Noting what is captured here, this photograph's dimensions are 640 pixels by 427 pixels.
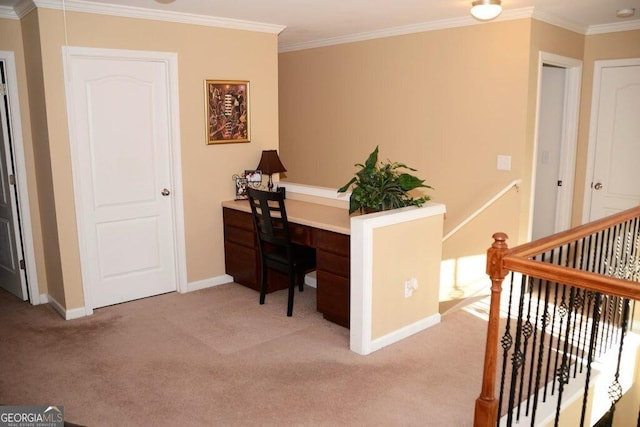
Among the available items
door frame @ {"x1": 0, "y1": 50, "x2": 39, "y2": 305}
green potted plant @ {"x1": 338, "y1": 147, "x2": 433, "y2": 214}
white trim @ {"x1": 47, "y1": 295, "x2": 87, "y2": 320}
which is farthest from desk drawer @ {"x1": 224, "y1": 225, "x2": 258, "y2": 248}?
door frame @ {"x1": 0, "y1": 50, "x2": 39, "y2": 305}

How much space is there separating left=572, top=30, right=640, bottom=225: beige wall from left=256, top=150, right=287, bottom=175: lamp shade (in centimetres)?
298

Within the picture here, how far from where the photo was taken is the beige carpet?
2.86 metres

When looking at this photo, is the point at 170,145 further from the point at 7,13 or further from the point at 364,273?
the point at 364,273

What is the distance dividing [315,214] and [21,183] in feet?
7.76

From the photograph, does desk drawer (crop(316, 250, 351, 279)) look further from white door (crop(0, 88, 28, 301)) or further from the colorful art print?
white door (crop(0, 88, 28, 301))

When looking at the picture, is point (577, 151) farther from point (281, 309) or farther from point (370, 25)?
point (281, 309)

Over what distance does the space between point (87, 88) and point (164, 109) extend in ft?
2.04

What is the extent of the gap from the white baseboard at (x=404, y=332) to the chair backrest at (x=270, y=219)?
97 cm

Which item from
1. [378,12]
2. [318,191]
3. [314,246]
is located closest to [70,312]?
[314,246]

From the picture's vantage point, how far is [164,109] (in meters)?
4.43

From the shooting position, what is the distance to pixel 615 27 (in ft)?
16.1

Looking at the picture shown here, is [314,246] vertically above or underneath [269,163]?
underneath

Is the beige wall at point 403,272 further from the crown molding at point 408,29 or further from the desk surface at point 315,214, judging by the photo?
the crown molding at point 408,29

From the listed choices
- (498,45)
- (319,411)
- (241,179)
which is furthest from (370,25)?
(319,411)
